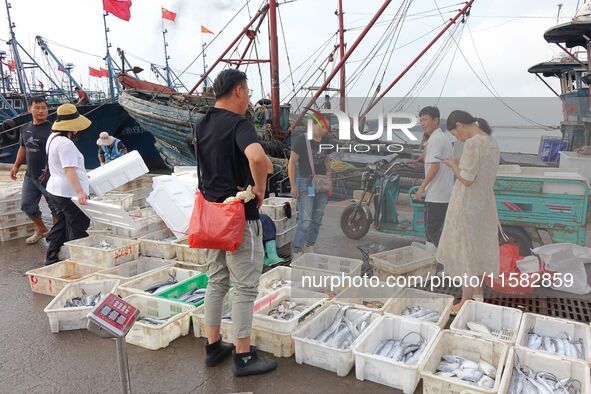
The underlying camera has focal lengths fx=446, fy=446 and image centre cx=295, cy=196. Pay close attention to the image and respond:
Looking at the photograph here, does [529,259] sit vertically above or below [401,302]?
above

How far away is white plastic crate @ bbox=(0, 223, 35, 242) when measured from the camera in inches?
255

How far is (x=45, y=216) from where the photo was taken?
7633 mm

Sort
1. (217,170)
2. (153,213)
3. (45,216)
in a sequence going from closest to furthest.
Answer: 1. (217,170)
2. (153,213)
3. (45,216)

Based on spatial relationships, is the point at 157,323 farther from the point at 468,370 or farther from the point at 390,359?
the point at 468,370

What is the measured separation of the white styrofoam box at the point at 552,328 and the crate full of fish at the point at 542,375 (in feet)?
0.50

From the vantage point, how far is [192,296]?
3.95 meters

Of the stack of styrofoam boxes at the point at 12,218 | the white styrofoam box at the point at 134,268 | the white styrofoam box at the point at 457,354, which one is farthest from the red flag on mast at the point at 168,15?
the white styrofoam box at the point at 457,354

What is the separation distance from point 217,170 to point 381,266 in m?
2.00

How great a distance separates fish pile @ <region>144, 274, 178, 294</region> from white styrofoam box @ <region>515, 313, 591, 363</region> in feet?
9.52

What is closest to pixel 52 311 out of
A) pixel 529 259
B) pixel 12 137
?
pixel 529 259

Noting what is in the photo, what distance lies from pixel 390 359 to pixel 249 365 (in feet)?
3.01

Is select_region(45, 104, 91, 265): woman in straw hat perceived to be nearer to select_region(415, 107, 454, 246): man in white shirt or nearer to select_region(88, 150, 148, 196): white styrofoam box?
select_region(88, 150, 148, 196): white styrofoam box

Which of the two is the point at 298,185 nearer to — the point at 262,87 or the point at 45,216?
the point at 45,216

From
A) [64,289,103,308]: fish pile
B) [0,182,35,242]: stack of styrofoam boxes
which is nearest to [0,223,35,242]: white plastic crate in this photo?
[0,182,35,242]: stack of styrofoam boxes
